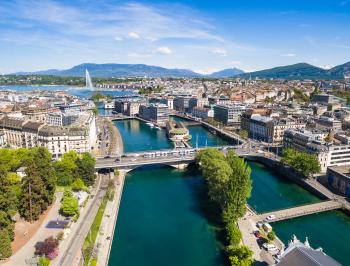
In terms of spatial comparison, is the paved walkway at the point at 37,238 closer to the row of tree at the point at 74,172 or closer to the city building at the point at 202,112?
the row of tree at the point at 74,172

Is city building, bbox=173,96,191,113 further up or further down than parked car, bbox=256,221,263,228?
further up

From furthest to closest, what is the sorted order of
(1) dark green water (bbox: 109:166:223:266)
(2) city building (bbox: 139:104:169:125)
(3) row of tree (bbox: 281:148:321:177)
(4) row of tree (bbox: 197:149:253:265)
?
(2) city building (bbox: 139:104:169:125) → (3) row of tree (bbox: 281:148:321:177) → (1) dark green water (bbox: 109:166:223:266) → (4) row of tree (bbox: 197:149:253:265)

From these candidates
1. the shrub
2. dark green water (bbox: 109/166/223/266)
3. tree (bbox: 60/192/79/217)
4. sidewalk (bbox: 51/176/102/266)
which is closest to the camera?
the shrub

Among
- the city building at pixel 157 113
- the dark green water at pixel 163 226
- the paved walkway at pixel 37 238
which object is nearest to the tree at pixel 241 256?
the dark green water at pixel 163 226

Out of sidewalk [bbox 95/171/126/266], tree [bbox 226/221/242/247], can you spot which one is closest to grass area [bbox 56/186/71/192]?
sidewalk [bbox 95/171/126/266]

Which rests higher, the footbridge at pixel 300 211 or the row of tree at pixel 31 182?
the row of tree at pixel 31 182

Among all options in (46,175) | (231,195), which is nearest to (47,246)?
(46,175)

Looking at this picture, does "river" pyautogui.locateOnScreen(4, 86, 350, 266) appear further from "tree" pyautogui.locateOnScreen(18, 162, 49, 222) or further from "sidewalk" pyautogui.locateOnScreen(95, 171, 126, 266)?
"tree" pyautogui.locateOnScreen(18, 162, 49, 222)
